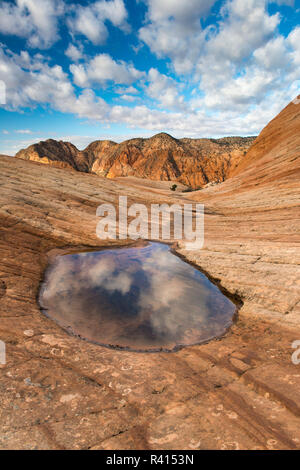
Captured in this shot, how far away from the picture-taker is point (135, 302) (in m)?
7.53

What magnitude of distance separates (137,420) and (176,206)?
17.9m

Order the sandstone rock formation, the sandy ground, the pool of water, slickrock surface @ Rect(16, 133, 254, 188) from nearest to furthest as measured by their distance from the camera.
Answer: the sandy ground < the pool of water < slickrock surface @ Rect(16, 133, 254, 188) < the sandstone rock formation

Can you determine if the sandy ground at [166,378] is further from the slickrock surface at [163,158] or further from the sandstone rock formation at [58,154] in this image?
the sandstone rock formation at [58,154]

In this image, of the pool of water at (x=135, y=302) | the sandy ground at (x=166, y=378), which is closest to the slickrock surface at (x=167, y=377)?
the sandy ground at (x=166, y=378)

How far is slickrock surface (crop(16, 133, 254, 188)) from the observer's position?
296 ft

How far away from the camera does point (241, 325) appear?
655 cm

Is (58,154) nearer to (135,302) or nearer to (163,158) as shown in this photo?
(163,158)

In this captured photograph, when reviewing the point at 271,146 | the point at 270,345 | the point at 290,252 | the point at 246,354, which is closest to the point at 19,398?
the point at 246,354

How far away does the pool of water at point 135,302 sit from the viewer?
5.94 metres

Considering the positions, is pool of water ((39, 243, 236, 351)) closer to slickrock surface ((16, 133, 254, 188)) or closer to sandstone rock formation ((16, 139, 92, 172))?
slickrock surface ((16, 133, 254, 188))

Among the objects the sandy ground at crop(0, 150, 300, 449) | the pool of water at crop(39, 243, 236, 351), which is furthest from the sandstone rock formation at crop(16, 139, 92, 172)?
the sandy ground at crop(0, 150, 300, 449)

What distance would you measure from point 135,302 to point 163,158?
101 meters

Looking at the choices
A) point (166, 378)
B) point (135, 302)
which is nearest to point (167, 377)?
point (166, 378)

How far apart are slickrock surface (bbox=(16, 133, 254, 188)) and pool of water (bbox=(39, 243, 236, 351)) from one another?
81435mm
